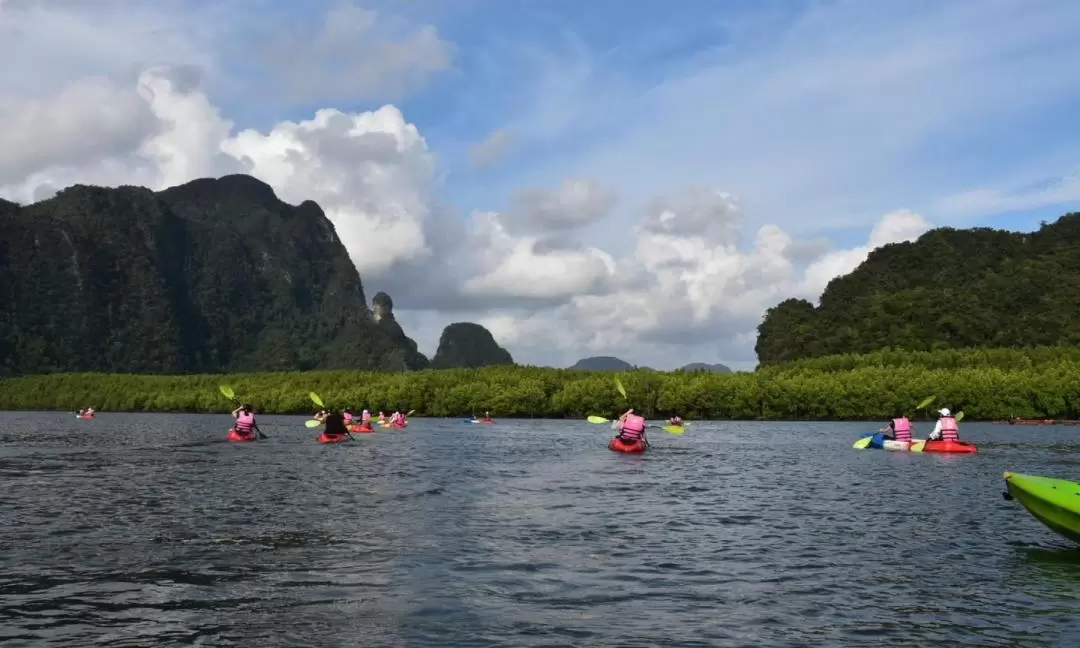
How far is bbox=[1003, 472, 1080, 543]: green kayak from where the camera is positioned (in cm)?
1681

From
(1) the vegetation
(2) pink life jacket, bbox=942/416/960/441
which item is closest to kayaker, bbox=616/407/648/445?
(2) pink life jacket, bbox=942/416/960/441

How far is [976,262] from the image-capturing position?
160750mm

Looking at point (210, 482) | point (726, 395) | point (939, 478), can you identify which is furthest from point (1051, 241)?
point (210, 482)

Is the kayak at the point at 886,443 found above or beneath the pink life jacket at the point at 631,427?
beneath

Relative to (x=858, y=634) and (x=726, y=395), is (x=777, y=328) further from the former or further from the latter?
(x=858, y=634)

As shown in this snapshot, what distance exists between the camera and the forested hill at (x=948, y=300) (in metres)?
126

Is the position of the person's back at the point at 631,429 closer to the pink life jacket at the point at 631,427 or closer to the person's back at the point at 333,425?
the pink life jacket at the point at 631,427

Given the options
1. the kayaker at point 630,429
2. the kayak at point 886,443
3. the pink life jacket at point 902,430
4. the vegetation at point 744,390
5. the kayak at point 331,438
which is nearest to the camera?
the kayaker at point 630,429

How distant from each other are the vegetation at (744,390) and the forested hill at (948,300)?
96.7 feet

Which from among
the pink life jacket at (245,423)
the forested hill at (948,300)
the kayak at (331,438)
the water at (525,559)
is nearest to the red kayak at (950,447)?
the water at (525,559)

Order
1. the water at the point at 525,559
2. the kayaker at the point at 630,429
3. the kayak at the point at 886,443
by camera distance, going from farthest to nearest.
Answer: the kayak at the point at 886,443
the kayaker at the point at 630,429
the water at the point at 525,559

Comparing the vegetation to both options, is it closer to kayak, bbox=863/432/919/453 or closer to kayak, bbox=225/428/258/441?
kayak, bbox=863/432/919/453

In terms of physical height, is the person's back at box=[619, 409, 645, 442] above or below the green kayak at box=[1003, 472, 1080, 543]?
above

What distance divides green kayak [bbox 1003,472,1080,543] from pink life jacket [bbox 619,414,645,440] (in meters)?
24.5
